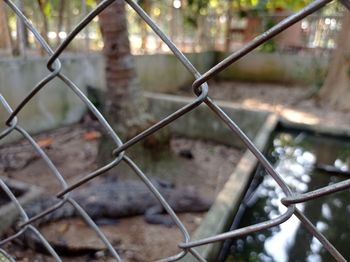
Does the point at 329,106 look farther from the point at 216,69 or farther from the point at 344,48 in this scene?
the point at 216,69

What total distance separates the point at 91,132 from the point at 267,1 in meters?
5.80

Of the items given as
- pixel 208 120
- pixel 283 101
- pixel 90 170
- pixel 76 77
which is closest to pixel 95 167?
pixel 90 170

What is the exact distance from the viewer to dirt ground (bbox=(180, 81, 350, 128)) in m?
4.56

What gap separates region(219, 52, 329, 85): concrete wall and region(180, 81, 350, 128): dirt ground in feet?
0.95

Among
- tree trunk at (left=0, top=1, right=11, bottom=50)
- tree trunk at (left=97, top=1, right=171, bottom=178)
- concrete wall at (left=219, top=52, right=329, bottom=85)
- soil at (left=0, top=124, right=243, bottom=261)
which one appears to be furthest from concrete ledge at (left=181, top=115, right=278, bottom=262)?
concrete wall at (left=219, top=52, right=329, bottom=85)

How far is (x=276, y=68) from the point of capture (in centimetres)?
770

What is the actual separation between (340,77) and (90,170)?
4.21 metres

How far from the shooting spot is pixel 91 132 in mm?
3924

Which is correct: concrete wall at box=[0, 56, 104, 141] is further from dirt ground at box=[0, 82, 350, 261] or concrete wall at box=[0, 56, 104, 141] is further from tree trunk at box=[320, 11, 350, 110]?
tree trunk at box=[320, 11, 350, 110]

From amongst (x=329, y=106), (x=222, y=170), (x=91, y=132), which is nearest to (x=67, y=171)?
(x=91, y=132)


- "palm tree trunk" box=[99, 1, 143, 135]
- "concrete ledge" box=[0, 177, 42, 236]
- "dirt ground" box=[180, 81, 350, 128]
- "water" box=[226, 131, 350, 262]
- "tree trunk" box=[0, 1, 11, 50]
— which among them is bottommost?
"water" box=[226, 131, 350, 262]

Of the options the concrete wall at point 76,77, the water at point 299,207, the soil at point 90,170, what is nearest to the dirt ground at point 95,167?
the soil at point 90,170

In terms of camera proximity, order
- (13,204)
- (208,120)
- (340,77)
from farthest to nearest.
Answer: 1. (340,77)
2. (208,120)
3. (13,204)

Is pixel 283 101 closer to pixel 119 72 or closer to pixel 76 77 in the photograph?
pixel 76 77
